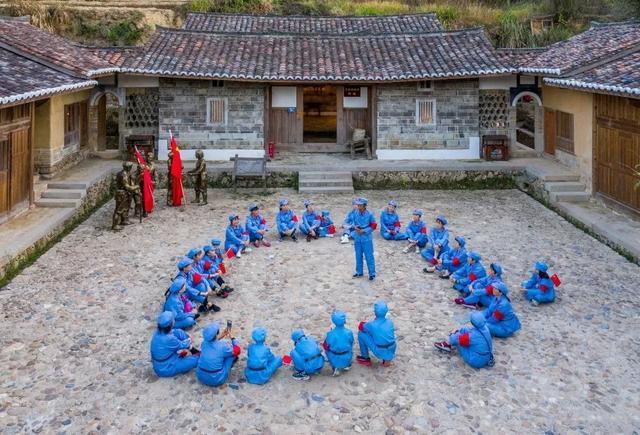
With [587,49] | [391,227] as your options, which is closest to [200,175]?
[391,227]

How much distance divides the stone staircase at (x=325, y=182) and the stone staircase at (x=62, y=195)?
6.08 m

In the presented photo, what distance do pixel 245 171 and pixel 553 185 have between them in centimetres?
891

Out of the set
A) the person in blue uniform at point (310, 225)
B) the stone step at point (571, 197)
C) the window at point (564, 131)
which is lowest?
the person in blue uniform at point (310, 225)

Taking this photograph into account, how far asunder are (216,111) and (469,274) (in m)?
12.6

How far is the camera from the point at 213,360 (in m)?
6.46

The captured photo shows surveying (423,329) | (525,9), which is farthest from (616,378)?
(525,9)

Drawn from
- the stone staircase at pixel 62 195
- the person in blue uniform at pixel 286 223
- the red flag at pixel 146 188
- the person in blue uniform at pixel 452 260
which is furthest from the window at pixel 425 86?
the stone staircase at pixel 62 195

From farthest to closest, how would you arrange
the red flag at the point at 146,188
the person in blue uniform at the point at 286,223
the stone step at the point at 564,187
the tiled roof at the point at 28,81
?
the stone step at the point at 564,187
the red flag at the point at 146,188
the person in blue uniform at the point at 286,223
the tiled roof at the point at 28,81

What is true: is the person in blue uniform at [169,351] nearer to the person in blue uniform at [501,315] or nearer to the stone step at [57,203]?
the person in blue uniform at [501,315]

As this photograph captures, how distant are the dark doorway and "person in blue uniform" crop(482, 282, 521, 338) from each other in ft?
45.7

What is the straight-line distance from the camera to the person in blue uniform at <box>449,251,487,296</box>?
29.7 feet

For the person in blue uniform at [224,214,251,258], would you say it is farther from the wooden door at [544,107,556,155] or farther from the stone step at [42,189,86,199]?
the wooden door at [544,107,556,155]

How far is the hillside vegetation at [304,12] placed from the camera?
96.7 feet

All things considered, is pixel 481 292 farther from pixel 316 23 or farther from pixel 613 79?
pixel 316 23
